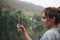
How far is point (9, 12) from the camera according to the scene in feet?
5.58

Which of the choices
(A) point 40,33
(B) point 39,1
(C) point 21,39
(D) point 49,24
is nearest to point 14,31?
(C) point 21,39

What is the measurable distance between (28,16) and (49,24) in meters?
0.46

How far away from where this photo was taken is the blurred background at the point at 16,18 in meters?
1.65

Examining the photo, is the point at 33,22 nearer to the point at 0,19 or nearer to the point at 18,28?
the point at 18,28

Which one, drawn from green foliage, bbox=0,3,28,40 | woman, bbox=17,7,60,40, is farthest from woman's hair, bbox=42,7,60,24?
green foliage, bbox=0,3,28,40

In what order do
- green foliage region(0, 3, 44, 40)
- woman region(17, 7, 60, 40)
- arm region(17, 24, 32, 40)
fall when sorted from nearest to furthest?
1. woman region(17, 7, 60, 40)
2. arm region(17, 24, 32, 40)
3. green foliage region(0, 3, 44, 40)

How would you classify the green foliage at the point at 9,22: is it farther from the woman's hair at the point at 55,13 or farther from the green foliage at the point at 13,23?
the woman's hair at the point at 55,13

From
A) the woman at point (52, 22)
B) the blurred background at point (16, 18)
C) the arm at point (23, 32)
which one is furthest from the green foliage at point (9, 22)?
the woman at point (52, 22)

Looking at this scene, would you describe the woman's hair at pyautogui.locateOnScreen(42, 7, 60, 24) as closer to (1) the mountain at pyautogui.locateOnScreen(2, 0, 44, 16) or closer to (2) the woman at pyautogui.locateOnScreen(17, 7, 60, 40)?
(2) the woman at pyautogui.locateOnScreen(17, 7, 60, 40)

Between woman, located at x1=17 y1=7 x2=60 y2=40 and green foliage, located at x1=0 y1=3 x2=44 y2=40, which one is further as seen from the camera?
green foliage, located at x1=0 y1=3 x2=44 y2=40

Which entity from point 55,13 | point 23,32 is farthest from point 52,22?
point 23,32

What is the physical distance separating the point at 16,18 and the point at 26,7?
145 millimetres

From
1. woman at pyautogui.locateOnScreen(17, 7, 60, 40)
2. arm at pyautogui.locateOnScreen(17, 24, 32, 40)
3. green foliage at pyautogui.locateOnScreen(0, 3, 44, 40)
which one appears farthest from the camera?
green foliage at pyautogui.locateOnScreen(0, 3, 44, 40)

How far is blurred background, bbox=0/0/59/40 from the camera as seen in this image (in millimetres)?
1650
